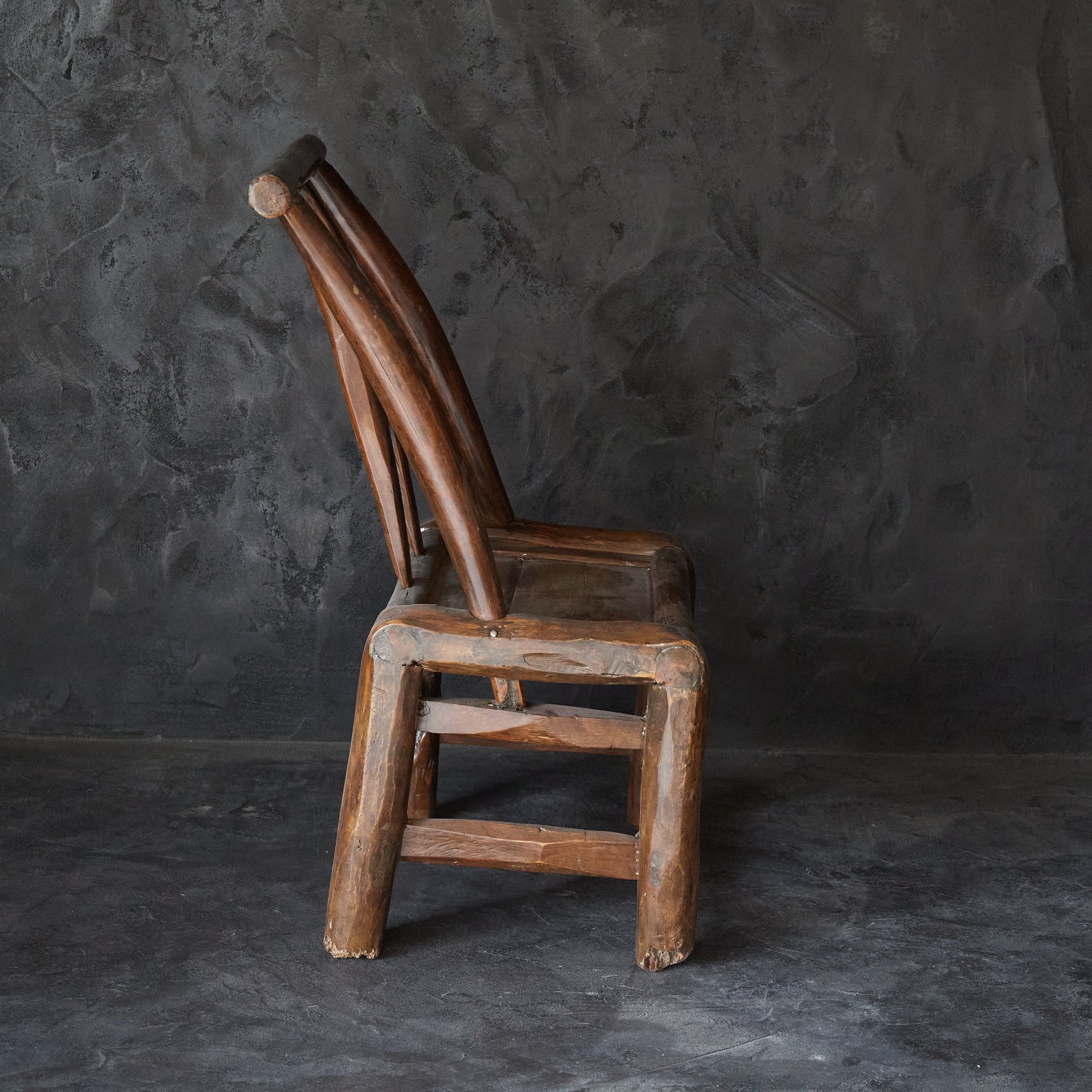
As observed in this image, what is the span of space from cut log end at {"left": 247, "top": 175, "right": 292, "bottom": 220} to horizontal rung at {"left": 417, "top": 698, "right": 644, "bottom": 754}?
61 centimetres

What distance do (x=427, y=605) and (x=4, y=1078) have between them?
2.22 feet

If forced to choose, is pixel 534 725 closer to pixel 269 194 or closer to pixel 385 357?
pixel 385 357

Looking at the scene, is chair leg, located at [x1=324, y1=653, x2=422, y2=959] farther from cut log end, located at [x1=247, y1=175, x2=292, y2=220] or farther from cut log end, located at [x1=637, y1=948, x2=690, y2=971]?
cut log end, located at [x1=247, y1=175, x2=292, y2=220]

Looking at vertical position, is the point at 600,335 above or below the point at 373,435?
above

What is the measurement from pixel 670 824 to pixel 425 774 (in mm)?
534

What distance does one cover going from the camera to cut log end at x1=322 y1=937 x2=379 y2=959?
1.55 m

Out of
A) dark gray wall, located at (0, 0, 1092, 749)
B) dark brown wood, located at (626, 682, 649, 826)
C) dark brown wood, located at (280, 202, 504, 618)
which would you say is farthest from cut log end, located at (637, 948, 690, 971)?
dark gray wall, located at (0, 0, 1092, 749)

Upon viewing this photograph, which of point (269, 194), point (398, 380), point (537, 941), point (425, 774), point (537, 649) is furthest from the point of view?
point (425, 774)

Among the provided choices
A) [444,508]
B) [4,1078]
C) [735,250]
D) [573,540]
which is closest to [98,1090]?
[4,1078]

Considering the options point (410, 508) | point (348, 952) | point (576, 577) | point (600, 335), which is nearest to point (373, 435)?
point (410, 508)

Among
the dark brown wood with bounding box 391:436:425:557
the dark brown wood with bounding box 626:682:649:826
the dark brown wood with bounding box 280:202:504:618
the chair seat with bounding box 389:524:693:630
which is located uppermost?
the dark brown wood with bounding box 280:202:504:618

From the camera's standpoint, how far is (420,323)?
1658 mm

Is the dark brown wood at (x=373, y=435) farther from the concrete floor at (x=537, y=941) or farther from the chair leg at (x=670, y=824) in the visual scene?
the concrete floor at (x=537, y=941)

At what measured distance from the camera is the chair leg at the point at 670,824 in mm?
1475
